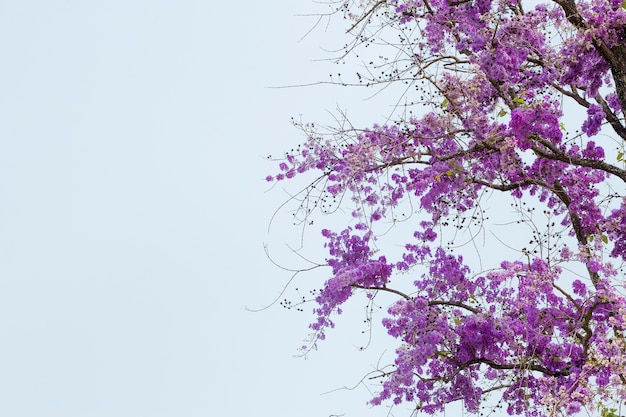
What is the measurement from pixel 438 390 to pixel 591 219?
2105mm

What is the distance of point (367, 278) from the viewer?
7.84m

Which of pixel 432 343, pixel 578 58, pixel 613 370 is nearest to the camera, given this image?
pixel 613 370

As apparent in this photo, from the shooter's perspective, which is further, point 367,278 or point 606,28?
point 367,278

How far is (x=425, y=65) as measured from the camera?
7766mm

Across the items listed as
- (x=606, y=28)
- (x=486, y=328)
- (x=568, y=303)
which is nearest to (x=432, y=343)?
(x=486, y=328)

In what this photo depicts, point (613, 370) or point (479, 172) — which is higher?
point (479, 172)

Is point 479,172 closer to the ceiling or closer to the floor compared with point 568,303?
closer to the ceiling

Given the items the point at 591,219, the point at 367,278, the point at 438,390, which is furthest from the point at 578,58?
the point at 438,390

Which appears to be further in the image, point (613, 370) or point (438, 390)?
point (438, 390)

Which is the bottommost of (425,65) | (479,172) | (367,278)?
(367,278)

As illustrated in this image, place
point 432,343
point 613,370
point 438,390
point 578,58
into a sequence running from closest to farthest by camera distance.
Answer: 1. point 613,370
2. point 578,58
3. point 432,343
4. point 438,390

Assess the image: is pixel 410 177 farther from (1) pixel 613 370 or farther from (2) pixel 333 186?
(1) pixel 613 370

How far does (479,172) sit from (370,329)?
5.82 feet

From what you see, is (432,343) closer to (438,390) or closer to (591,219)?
(438,390)
